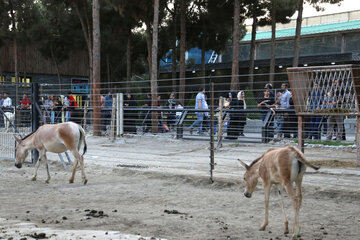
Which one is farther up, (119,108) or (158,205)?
(119,108)

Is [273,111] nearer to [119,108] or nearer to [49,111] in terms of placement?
[119,108]

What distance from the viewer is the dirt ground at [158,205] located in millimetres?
4996

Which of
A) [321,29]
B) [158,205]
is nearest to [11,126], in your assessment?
[158,205]

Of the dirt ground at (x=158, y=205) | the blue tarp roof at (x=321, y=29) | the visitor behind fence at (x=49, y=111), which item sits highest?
the blue tarp roof at (x=321, y=29)

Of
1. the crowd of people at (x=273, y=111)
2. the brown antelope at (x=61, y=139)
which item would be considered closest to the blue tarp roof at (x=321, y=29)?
the crowd of people at (x=273, y=111)

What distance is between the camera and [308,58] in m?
29.6

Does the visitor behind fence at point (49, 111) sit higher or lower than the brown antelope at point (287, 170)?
higher

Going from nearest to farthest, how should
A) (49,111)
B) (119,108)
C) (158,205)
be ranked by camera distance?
(158,205) → (49,111) → (119,108)

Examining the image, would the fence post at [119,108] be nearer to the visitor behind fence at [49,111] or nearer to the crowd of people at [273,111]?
the crowd of people at [273,111]

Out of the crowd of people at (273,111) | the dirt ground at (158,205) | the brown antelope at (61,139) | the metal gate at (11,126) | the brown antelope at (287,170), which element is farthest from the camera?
the metal gate at (11,126)

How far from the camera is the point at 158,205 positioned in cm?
648

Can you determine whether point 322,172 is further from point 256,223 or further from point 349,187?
point 256,223

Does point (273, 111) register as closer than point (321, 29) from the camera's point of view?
Yes

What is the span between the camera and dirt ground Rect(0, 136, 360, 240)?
5.00 metres
